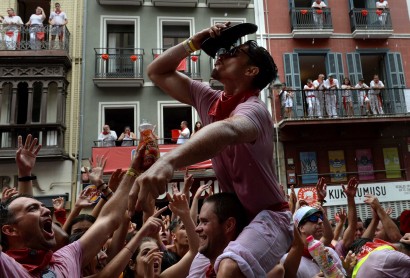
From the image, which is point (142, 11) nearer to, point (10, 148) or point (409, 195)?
point (10, 148)

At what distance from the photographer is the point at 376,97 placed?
16.5 meters

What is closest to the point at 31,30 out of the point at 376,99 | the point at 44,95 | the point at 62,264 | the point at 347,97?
the point at 44,95

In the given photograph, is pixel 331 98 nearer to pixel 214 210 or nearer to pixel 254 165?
pixel 214 210

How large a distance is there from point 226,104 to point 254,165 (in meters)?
0.44

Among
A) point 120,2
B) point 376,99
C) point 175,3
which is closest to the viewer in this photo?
point 376,99

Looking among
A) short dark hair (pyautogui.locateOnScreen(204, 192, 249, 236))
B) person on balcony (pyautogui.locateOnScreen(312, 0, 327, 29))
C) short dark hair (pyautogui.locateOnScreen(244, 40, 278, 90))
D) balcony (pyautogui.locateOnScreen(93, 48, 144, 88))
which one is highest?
person on balcony (pyautogui.locateOnScreen(312, 0, 327, 29))

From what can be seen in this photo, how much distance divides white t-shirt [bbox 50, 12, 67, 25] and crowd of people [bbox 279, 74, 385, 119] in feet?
28.5

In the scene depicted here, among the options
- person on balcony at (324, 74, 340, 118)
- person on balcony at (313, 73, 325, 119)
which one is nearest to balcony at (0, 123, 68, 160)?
person on balcony at (313, 73, 325, 119)

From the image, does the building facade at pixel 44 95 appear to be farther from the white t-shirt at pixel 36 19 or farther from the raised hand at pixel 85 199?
the raised hand at pixel 85 199

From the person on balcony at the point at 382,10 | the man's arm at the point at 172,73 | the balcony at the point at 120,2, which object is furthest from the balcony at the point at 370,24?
the man's arm at the point at 172,73

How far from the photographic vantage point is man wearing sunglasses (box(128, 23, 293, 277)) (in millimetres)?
1867

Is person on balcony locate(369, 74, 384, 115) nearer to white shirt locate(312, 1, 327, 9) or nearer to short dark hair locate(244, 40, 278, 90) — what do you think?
white shirt locate(312, 1, 327, 9)

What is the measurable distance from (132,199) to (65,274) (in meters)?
1.34

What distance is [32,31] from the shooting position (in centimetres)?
1580
